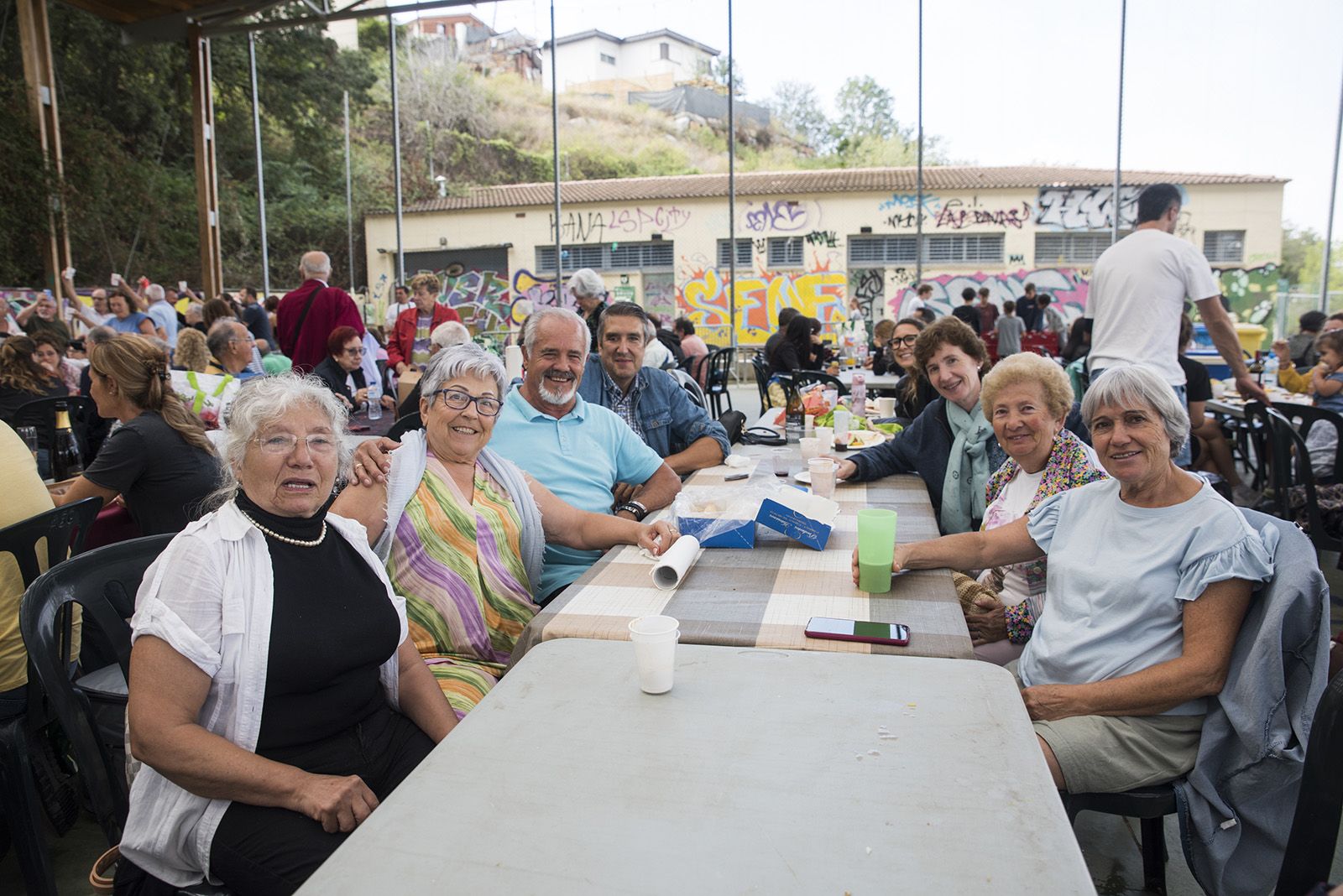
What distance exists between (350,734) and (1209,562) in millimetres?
1630

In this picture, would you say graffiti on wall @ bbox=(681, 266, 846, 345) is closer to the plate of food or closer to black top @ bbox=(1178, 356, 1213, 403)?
black top @ bbox=(1178, 356, 1213, 403)

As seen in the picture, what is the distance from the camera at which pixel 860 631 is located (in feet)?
4.95

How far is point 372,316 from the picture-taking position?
20219mm

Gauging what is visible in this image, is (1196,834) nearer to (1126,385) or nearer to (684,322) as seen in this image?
(1126,385)

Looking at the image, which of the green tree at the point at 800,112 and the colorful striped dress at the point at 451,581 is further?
the green tree at the point at 800,112

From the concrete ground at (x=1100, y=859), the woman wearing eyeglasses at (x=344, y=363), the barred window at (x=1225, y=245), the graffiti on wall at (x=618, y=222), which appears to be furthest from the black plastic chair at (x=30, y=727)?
the barred window at (x=1225, y=245)

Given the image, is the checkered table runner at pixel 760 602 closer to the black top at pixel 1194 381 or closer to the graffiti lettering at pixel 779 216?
the black top at pixel 1194 381

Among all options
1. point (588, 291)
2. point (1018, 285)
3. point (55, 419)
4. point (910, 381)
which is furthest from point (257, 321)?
point (1018, 285)

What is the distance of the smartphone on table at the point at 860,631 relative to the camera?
148cm

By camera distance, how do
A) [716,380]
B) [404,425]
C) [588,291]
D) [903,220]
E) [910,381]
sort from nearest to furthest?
[404,425] < [910,381] < [588,291] < [716,380] < [903,220]

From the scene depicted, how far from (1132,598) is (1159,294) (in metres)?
2.58

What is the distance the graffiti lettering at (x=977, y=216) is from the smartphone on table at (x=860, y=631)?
61.4ft

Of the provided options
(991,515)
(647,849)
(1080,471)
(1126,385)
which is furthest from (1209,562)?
(647,849)

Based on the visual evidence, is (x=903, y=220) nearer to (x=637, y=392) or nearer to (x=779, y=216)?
(x=779, y=216)
